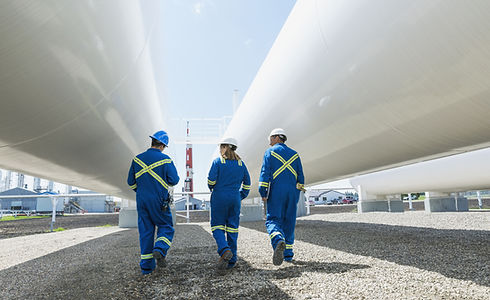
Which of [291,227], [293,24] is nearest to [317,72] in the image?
[293,24]

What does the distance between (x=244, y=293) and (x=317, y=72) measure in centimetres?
199

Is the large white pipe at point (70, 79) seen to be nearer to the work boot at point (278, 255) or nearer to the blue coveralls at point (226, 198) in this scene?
the blue coveralls at point (226, 198)

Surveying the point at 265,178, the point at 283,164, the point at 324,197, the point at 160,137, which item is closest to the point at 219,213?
the point at 265,178

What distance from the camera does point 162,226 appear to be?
3055 mm

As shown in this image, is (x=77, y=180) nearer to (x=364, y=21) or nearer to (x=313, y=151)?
(x=313, y=151)

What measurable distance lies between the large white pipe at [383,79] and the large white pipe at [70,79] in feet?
4.95

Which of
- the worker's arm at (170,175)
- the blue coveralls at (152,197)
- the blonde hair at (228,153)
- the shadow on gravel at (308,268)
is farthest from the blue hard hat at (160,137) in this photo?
the shadow on gravel at (308,268)

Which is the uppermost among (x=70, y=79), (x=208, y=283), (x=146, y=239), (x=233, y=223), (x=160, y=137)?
(x=70, y=79)

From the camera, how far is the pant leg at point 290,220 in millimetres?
3213

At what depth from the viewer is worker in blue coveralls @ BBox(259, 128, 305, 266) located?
321 centimetres

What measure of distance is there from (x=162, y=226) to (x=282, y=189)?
118 cm

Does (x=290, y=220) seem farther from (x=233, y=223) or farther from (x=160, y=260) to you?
(x=160, y=260)

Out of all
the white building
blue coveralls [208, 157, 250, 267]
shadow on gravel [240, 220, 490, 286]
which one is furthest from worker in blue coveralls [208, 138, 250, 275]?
the white building

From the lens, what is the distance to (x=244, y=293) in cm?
216
